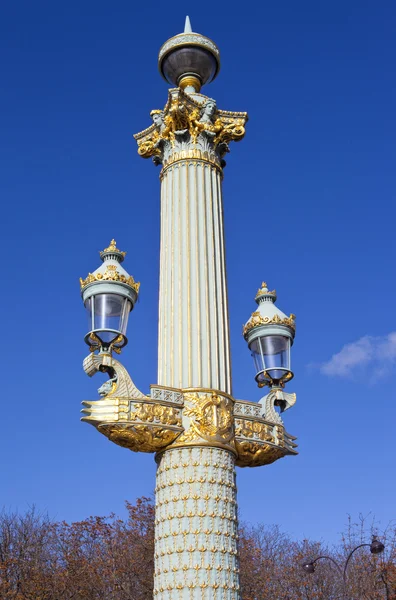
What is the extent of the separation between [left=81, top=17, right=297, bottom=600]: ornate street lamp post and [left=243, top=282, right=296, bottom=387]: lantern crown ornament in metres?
0.02

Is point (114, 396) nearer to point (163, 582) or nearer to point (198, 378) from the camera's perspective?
point (198, 378)

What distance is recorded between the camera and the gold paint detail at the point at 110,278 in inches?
400

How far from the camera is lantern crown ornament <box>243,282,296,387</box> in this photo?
1140 cm

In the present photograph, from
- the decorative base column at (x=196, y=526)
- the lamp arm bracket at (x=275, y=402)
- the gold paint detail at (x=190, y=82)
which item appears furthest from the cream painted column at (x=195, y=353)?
the gold paint detail at (x=190, y=82)

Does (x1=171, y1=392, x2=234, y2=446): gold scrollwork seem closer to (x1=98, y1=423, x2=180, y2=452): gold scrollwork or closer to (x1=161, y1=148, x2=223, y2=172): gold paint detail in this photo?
(x1=98, y1=423, x2=180, y2=452): gold scrollwork

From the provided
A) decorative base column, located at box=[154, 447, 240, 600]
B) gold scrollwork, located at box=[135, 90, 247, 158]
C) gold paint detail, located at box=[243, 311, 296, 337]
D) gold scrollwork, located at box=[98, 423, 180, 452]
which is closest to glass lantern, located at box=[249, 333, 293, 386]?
gold paint detail, located at box=[243, 311, 296, 337]

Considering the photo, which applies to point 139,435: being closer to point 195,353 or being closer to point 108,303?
point 195,353


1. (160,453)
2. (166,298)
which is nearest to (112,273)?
(166,298)

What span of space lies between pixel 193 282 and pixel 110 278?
1.47 meters

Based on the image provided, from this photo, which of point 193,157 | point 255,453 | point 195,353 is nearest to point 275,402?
point 255,453

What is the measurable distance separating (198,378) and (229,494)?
5.39 feet

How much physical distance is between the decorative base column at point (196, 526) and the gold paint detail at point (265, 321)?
8.42ft

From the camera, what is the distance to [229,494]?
9711 millimetres

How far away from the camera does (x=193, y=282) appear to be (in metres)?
11.0
